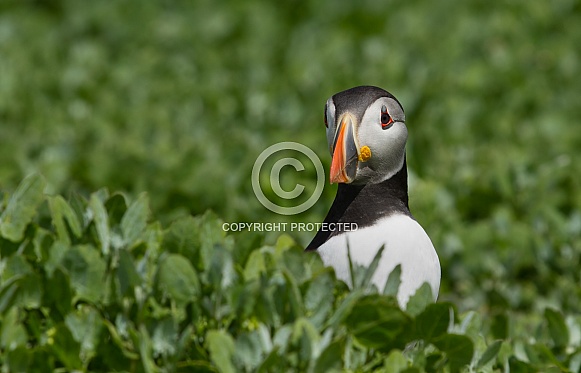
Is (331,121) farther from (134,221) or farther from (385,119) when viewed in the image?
(134,221)

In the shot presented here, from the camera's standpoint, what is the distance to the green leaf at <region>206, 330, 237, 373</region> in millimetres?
2781

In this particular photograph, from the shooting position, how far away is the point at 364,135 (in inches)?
139

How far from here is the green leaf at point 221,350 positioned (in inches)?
109

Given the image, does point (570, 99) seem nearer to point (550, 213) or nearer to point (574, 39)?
point (574, 39)

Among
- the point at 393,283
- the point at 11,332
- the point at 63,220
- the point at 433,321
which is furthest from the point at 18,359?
the point at 433,321

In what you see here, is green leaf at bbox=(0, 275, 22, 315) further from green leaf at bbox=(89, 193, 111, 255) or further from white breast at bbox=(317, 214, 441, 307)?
white breast at bbox=(317, 214, 441, 307)

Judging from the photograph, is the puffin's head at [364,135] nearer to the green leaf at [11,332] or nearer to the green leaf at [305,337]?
the green leaf at [305,337]

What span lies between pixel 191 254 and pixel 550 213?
Answer: 3334 mm

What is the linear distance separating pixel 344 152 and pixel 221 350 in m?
0.95

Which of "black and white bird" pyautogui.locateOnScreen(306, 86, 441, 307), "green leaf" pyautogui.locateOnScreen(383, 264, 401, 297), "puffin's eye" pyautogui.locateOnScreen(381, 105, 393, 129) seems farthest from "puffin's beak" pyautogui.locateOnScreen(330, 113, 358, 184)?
"green leaf" pyautogui.locateOnScreen(383, 264, 401, 297)

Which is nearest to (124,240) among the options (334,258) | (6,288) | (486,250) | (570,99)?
(6,288)

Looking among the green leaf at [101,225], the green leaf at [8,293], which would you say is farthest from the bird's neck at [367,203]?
the green leaf at [8,293]

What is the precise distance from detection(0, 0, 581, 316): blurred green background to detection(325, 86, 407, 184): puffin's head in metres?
1.26

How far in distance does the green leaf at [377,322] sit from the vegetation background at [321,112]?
0.49 meters
